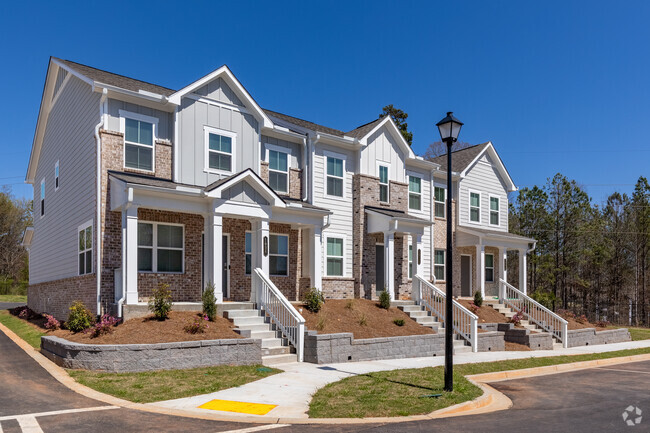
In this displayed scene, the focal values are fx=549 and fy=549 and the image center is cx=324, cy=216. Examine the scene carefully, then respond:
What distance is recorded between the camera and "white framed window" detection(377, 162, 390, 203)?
22606mm

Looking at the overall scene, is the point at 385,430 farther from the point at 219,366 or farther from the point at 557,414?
the point at 219,366

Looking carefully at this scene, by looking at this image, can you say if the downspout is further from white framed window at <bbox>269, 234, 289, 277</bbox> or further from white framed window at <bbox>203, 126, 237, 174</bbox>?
white framed window at <bbox>269, 234, 289, 277</bbox>

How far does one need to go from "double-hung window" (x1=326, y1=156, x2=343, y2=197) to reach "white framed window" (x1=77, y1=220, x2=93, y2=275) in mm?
8548

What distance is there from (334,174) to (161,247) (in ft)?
25.0

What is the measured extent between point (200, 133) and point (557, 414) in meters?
12.9

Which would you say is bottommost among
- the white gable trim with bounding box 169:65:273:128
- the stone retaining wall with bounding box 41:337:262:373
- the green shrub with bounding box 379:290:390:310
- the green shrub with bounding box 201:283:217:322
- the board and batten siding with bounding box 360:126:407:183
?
the stone retaining wall with bounding box 41:337:262:373

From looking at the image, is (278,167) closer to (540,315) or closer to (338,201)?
(338,201)

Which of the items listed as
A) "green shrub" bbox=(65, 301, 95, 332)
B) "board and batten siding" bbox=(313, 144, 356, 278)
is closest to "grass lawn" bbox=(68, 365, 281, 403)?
"green shrub" bbox=(65, 301, 95, 332)

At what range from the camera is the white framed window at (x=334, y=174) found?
20.9 metres

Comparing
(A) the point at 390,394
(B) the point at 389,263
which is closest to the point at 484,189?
(B) the point at 389,263

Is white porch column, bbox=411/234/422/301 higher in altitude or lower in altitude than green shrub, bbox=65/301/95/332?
higher

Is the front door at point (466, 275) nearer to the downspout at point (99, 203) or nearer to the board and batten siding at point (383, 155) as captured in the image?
the board and batten siding at point (383, 155)

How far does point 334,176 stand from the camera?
2108 cm

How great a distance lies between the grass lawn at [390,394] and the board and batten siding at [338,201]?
8.43 m
